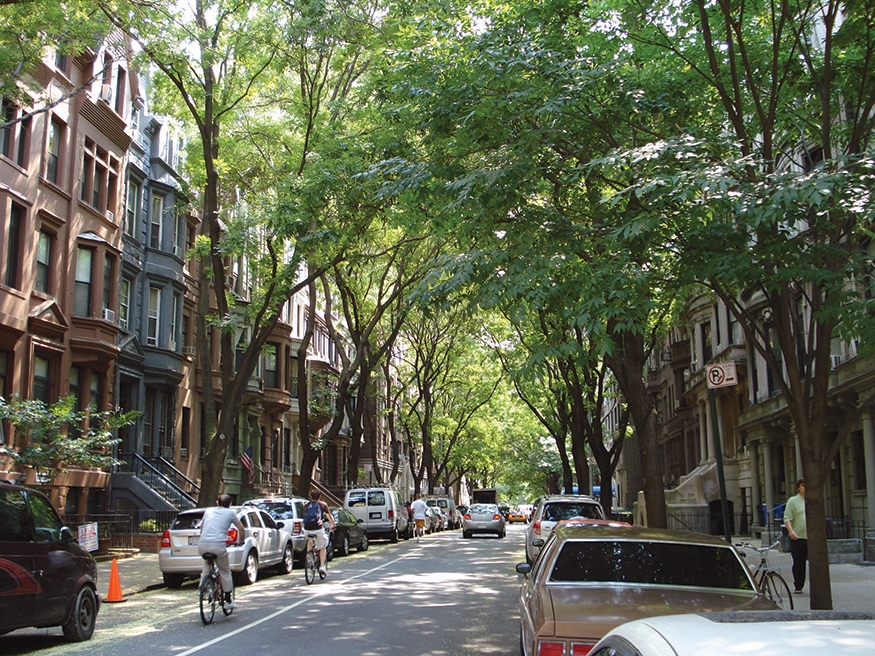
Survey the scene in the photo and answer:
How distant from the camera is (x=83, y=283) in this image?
84.5 ft

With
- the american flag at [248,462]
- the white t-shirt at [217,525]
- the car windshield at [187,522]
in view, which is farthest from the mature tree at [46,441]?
the american flag at [248,462]

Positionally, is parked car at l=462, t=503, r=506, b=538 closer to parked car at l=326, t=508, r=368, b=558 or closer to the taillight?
parked car at l=326, t=508, r=368, b=558

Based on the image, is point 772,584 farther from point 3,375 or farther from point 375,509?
point 375,509

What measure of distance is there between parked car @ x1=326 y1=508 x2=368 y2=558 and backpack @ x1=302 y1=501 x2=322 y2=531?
5.78 m

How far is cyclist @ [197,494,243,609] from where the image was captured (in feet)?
40.5

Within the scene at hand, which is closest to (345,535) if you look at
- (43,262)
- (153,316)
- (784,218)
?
(153,316)

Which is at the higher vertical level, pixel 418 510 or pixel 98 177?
pixel 98 177

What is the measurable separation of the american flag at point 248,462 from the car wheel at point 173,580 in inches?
776

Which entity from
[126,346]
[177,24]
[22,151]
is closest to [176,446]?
[126,346]

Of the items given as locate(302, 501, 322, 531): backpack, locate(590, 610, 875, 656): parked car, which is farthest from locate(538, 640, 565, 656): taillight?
locate(302, 501, 322, 531): backpack

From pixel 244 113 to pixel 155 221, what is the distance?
24.9 ft

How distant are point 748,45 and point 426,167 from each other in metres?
4.71

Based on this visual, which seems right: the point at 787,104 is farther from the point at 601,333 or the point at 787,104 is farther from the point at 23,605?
the point at 23,605

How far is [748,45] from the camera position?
12.2 metres
